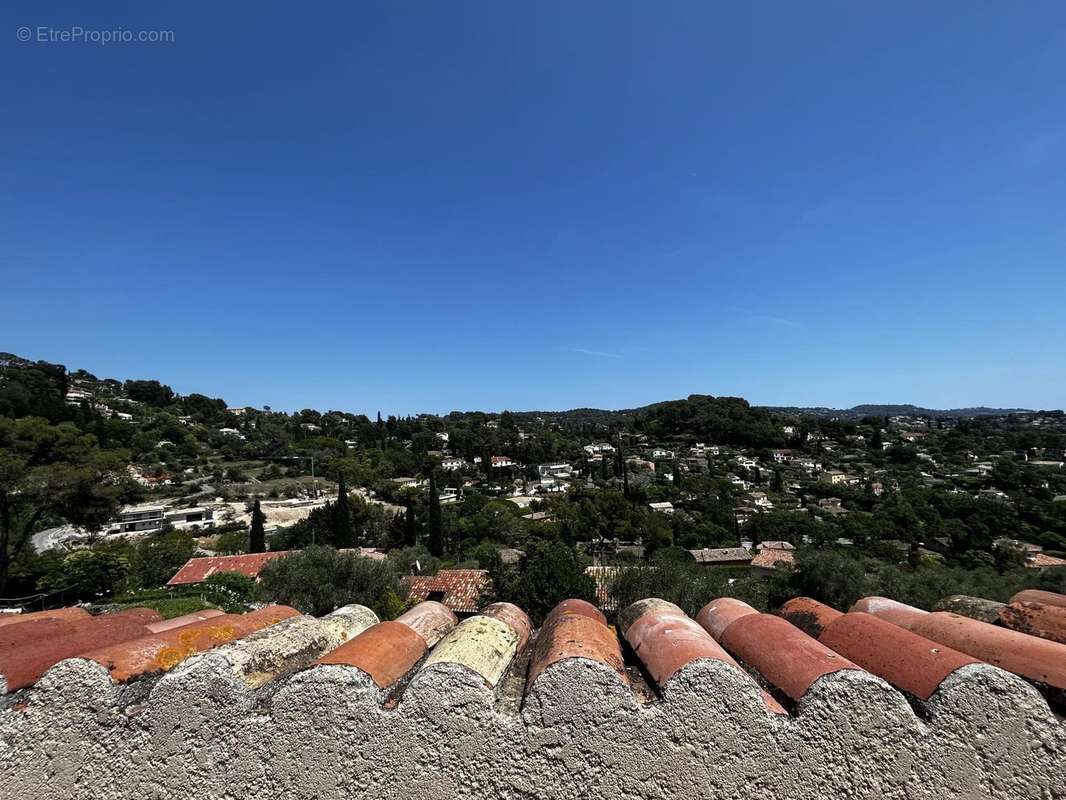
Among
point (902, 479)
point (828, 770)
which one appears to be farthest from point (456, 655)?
point (902, 479)

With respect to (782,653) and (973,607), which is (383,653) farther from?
(973,607)

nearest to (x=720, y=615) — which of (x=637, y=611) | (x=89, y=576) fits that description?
(x=637, y=611)

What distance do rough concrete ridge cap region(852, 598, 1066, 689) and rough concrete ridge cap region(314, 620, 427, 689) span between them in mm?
3109

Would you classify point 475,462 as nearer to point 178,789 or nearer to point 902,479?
point 902,479

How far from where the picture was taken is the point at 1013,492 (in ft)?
240

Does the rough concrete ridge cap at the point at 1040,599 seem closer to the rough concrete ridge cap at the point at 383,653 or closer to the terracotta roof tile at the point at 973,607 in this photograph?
the terracotta roof tile at the point at 973,607

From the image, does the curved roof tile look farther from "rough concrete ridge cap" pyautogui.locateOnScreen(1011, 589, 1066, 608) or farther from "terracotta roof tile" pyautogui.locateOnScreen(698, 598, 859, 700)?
"rough concrete ridge cap" pyautogui.locateOnScreen(1011, 589, 1066, 608)

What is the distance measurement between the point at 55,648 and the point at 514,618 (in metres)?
2.68

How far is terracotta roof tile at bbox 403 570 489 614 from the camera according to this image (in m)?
21.8

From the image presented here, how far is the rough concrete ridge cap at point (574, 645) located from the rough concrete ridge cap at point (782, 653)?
74 cm

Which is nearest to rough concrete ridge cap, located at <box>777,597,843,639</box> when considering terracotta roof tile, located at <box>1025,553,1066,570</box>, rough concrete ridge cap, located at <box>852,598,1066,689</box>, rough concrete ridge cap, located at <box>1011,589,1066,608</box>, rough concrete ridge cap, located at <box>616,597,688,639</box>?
rough concrete ridge cap, located at <box>852,598,1066,689</box>

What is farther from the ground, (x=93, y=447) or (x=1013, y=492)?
(x=93, y=447)

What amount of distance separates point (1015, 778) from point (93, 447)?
2944cm

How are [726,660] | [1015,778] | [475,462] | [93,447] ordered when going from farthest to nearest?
[475,462]
[93,447]
[726,660]
[1015,778]
